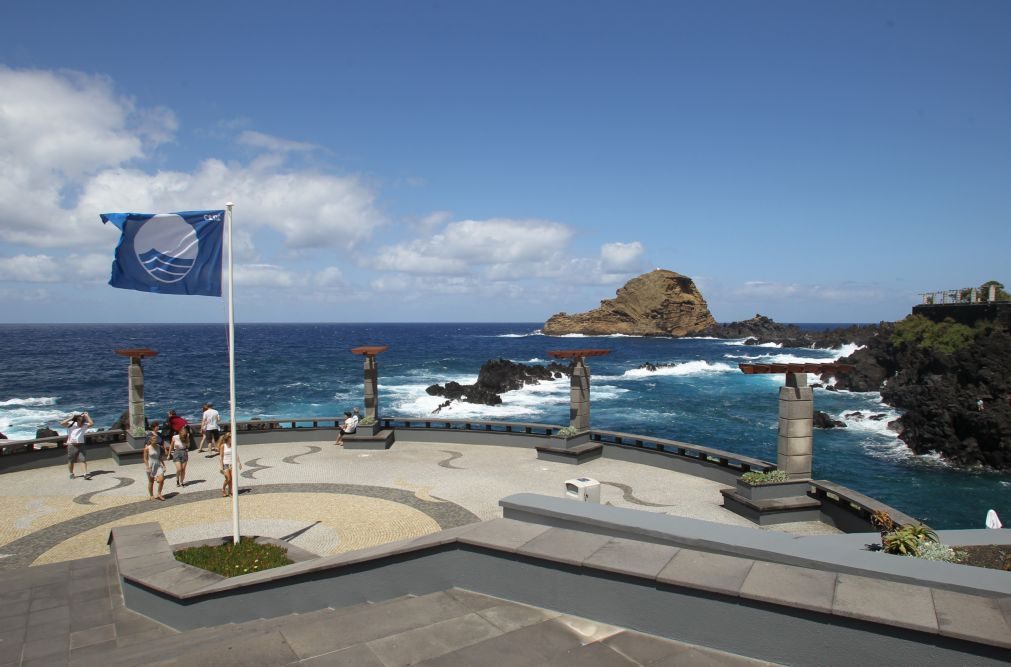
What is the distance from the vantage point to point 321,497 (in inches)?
628

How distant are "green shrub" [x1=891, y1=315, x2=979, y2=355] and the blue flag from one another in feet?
206

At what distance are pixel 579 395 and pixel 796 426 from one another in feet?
23.9

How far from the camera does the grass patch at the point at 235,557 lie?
9.85 metres

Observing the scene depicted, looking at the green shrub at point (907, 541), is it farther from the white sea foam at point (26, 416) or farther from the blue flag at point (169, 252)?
the white sea foam at point (26, 416)

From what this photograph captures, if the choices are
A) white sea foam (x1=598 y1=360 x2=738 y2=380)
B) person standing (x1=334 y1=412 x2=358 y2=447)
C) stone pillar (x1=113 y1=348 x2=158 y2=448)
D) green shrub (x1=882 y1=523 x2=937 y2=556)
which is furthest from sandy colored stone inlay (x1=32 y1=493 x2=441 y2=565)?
white sea foam (x1=598 y1=360 x2=738 y2=380)

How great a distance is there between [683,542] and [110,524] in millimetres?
13699

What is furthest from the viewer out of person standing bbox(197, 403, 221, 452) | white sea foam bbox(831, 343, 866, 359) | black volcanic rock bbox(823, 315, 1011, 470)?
white sea foam bbox(831, 343, 866, 359)

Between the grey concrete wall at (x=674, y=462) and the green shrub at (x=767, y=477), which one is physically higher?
the green shrub at (x=767, y=477)

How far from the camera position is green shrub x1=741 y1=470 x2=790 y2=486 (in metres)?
13.5

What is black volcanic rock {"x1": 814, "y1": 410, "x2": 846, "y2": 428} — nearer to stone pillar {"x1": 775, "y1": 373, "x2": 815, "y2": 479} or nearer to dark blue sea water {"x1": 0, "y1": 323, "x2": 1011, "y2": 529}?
dark blue sea water {"x1": 0, "y1": 323, "x2": 1011, "y2": 529}

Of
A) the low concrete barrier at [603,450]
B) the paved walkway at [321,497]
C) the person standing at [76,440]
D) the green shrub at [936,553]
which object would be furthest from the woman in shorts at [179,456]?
the green shrub at [936,553]

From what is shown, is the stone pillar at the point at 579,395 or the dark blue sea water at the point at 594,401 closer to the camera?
the stone pillar at the point at 579,395

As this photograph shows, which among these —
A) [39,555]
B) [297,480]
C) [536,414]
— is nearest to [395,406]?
[536,414]

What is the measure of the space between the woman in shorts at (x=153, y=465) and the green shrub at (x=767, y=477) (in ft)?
46.3
